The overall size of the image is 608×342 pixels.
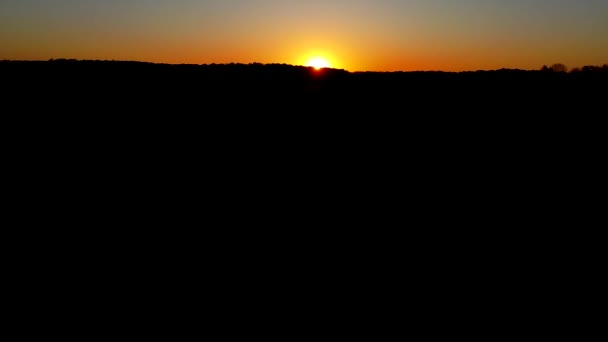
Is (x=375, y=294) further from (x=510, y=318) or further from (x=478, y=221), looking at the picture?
(x=478, y=221)

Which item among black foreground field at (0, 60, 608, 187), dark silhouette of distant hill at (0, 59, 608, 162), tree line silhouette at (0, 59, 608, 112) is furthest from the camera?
tree line silhouette at (0, 59, 608, 112)

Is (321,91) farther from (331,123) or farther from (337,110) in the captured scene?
(331,123)

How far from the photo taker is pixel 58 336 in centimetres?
461

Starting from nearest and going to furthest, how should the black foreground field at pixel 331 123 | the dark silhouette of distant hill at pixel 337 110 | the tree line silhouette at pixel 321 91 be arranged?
1. the black foreground field at pixel 331 123
2. the dark silhouette of distant hill at pixel 337 110
3. the tree line silhouette at pixel 321 91

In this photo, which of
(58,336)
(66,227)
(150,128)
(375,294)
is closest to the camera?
(58,336)

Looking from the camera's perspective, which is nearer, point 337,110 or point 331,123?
point 331,123

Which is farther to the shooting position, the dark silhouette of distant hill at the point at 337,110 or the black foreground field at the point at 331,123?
the dark silhouette of distant hill at the point at 337,110

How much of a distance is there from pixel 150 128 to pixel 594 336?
931cm

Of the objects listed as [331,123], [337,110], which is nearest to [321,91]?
[337,110]

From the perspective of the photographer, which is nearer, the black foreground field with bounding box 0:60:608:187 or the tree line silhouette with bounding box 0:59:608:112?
the black foreground field with bounding box 0:60:608:187

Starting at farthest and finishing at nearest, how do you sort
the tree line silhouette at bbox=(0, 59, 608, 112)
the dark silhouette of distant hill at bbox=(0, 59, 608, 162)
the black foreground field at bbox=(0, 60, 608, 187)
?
the tree line silhouette at bbox=(0, 59, 608, 112) → the dark silhouette of distant hill at bbox=(0, 59, 608, 162) → the black foreground field at bbox=(0, 60, 608, 187)

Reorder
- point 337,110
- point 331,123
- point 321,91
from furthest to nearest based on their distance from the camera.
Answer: point 321,91 → point 337,110 → point 331,123

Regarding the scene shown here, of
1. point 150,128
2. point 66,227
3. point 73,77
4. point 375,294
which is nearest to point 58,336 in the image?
point 66,227

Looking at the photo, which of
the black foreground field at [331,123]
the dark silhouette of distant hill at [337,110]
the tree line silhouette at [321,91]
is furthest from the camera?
the tree line silhouette at [321,91]
